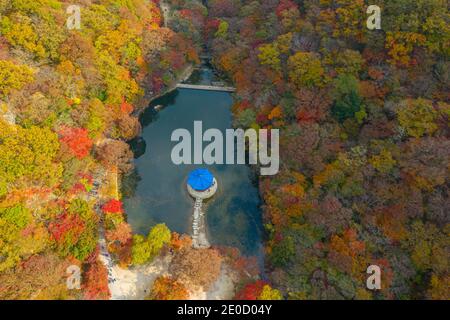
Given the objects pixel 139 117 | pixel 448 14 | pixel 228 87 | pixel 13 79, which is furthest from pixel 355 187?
pixel 13 79

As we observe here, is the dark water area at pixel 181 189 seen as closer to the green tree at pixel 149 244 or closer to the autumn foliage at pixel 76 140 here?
the green tree at pixel 149 244

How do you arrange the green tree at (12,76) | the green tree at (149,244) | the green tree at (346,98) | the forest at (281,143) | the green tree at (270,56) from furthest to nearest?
1. the green tree at (270,56)
2. the green tree at (346,98)
3. the green tree at (12,76)
4. the green tree at (149,244)
5. the forest at (281,143)

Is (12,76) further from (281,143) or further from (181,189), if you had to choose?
(281,143)

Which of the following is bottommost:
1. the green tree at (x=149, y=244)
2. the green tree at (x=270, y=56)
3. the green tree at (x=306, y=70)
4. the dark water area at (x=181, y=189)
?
the green tree at (x=149, y=244)

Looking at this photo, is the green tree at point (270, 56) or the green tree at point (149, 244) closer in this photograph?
the green tree at point (149, 244)

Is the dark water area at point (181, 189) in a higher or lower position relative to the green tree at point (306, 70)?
lower

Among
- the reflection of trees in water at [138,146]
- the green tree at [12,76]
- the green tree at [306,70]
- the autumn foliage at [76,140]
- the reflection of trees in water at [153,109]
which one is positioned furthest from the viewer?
the reflection of trees in water at [153,109]

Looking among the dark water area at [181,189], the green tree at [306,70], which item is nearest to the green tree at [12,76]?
the dark water area at [181,189]
